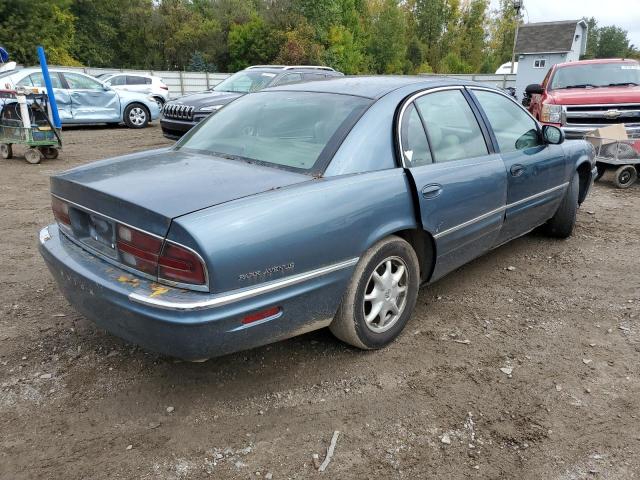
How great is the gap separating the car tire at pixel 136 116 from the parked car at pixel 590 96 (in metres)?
10.7

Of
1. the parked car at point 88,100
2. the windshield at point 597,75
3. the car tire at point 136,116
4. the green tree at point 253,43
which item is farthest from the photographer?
the green tree at point 253,43

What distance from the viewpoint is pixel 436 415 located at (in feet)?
8.39

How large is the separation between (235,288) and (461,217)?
1.74m

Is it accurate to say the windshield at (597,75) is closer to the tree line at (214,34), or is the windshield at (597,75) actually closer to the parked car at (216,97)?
the parked car at (216,97)

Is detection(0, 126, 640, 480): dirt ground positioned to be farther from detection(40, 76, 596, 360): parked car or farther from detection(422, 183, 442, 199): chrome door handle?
detection(422, 183, 442, 199): chrome door handle

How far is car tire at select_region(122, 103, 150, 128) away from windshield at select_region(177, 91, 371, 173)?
480 inches

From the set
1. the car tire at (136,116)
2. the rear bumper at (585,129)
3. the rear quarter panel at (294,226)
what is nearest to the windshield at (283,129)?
the rear quarter panel at (294,226)

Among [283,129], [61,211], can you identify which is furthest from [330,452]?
[61,211]

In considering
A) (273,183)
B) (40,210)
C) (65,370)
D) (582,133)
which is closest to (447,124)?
(273,183)

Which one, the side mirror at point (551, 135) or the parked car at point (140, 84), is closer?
the side mirror at point (551, 135)

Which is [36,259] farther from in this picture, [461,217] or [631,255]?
[631,255]

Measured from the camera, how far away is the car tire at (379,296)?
9.14 ft

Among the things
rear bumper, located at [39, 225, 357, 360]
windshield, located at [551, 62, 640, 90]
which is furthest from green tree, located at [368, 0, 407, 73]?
rear bumper, located at [39, 225, 357, 360]

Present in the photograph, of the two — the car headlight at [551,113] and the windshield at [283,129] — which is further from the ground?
the windshield at [283,129]
